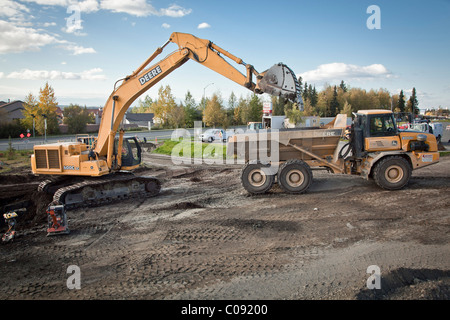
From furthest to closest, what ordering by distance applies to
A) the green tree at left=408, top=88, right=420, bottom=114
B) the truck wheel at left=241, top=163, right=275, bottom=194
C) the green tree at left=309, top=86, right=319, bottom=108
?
the green tree at left=408, top=88, right=420, bottom=114
the green tree at left=309, top=86, right=319, bottom=108
the truck wheel at left=241, top=163, right=275, bottom=194

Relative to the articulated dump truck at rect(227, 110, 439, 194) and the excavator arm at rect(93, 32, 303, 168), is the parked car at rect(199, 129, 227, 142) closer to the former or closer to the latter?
the articulated dump truck at rect(227, 110, 439, 194)

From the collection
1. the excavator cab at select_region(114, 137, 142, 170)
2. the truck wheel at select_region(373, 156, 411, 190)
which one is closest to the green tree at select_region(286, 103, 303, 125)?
the truck wheel at select_region(373, 156, 411, 190)

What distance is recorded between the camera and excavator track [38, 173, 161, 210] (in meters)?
10.2

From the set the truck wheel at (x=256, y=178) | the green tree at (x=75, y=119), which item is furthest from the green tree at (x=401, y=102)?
the truck wheel at (x=256, y=178)

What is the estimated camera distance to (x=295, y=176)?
1128 centimetres

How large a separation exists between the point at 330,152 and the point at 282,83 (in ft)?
11.5

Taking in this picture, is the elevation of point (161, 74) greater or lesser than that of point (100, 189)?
greater

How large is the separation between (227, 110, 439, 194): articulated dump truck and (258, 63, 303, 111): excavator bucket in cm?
177

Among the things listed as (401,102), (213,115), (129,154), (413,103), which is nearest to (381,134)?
(129,154)

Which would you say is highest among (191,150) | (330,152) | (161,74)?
(161,74)

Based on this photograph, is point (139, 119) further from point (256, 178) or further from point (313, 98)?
point (256, 178)

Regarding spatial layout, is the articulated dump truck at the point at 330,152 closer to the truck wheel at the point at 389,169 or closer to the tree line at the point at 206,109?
the truck wheel at the point at 389,169

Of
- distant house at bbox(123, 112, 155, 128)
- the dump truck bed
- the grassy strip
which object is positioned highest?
distant house at bbox(123, 112, 155, 128)
